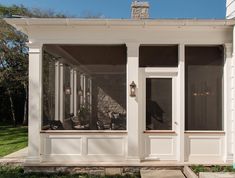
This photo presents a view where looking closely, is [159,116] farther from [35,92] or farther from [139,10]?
[35,92]

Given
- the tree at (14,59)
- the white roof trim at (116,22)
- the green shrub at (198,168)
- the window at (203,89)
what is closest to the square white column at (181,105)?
the window at (203,89)

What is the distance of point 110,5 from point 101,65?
1292 centimetres

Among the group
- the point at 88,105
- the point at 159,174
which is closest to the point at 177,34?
the point at 88,105

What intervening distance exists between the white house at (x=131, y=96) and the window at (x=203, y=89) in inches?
0.9

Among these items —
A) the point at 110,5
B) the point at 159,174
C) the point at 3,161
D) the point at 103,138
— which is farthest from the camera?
the point at 110,5

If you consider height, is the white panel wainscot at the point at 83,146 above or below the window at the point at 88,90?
below

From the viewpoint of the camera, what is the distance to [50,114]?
6898 mm

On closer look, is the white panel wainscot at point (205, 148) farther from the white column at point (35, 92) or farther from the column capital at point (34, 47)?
the column capital at point (34, 47)

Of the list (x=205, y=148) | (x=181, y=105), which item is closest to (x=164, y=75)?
(x=181, y=105)

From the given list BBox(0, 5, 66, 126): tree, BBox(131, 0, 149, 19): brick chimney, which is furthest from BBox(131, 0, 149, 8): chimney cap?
BBox(0, 5, 66, 126): tree

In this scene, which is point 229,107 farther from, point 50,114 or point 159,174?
point 50,114

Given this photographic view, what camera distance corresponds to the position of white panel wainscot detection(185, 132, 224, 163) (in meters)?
6.81

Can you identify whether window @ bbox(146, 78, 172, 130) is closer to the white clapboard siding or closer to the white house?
the white house

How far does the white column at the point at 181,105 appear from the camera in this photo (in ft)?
22.2
